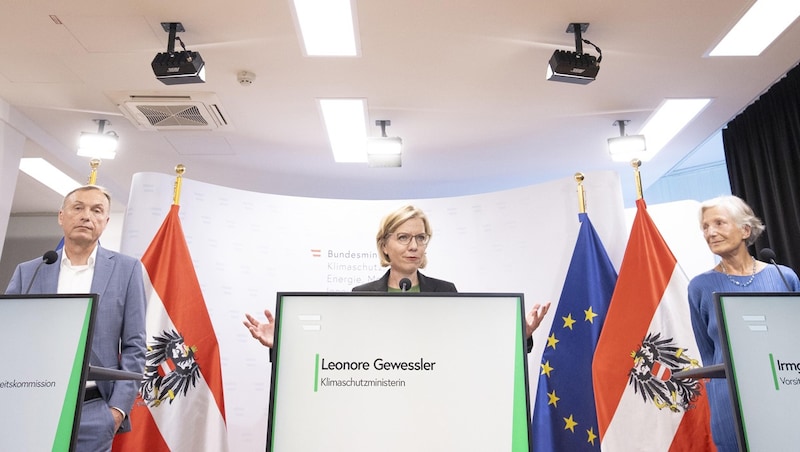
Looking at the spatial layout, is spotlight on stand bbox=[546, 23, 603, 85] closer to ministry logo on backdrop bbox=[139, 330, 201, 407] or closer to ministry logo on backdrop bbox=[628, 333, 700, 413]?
ministry logo on backdrop bbox=[628, 333, 700, 413]

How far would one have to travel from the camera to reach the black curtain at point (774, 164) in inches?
150

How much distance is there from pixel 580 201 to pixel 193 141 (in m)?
3.26

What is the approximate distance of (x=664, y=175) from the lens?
5.68 metres

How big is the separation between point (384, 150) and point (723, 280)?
2633mm

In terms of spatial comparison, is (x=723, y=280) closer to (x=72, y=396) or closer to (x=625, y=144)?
(x=625, y=144)

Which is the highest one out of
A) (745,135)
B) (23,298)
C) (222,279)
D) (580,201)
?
(745,135)

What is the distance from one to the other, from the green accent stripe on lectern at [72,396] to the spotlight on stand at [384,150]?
134 inches

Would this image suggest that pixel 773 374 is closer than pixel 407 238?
Yes

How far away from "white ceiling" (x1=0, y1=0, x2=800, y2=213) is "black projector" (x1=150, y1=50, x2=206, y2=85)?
8.3 inches

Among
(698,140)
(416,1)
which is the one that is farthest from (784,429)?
(698,140)

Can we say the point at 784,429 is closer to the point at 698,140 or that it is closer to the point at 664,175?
the point at 698,140

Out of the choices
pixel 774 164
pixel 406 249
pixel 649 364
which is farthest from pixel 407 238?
pixel 774 164

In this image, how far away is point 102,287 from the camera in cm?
222

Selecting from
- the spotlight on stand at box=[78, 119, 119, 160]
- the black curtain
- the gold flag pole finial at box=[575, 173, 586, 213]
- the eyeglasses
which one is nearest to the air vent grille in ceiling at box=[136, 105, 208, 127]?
the spotlight on stand at box=[78, 119, 119, 160]
